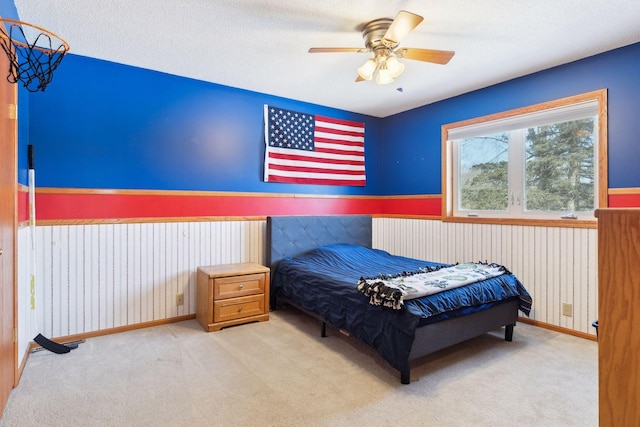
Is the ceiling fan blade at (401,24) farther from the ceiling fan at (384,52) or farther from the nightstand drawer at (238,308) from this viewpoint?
the nightstand drawer at (238,308)

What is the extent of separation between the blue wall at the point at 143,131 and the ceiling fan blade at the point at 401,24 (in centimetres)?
210

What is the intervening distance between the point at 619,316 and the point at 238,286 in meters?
2.87

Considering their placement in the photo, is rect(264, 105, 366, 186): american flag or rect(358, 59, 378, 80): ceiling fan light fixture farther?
rect(264, 105, 366, 186): american flag

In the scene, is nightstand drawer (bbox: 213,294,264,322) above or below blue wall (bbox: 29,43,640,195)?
below

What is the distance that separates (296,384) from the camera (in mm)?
2186

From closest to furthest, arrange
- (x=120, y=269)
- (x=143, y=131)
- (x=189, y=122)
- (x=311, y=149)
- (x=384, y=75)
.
A: 1. (x=384, y=75)
2. (x=120, y=269)
3. (x=143, y=131)
4. (x=189, y=122)
5. (x=311, y=149)

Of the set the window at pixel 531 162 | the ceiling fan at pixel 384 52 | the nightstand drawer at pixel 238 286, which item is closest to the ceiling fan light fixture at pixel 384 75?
the ceiling fan at pixel 384 52

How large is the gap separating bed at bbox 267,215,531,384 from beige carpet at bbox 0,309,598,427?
21cm

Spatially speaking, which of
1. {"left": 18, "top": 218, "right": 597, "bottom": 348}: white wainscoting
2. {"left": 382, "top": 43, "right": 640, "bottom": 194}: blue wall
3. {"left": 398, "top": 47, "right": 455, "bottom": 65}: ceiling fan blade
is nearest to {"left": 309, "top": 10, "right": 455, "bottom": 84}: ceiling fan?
{"left": 398, "top": 47, "right": 455, "bottom": 65}: ceiling fan blade

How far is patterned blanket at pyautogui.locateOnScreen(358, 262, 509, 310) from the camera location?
2.24 m

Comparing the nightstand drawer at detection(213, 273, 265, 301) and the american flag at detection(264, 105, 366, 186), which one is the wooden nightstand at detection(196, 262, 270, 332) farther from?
the american flag at detection(264, 105, 366, 186)

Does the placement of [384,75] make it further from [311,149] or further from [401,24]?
[311,149]

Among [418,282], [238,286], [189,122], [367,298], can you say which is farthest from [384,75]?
[238,286]

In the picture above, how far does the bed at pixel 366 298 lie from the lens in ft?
7.32
